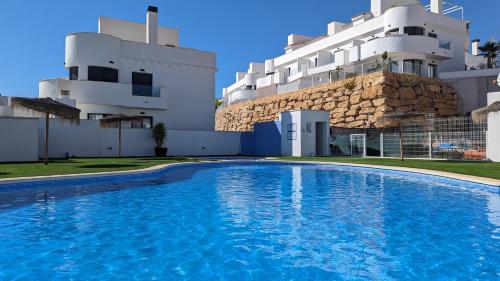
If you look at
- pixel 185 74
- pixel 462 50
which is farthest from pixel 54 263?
pixel 462 50

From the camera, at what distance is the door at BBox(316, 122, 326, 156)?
23.6 meters

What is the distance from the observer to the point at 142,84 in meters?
25.7

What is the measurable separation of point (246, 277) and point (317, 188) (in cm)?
673

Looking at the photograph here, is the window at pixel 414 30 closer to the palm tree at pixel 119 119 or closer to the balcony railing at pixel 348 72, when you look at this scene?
the balcony railing at pixel 348 72

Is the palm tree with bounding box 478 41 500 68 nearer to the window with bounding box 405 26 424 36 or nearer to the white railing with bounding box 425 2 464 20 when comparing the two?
the white railing with bounding box 425 2 464 20

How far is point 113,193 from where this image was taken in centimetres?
→ 898

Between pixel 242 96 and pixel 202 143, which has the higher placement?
pixel 242 96

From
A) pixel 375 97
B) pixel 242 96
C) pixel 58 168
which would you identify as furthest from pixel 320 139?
pixel 242 96

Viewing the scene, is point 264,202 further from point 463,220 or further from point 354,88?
point 354,88

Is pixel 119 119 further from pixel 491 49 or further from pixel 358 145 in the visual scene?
pixel 491 49

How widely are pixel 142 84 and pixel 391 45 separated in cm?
1918

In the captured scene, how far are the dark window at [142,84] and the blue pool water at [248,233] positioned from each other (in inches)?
615

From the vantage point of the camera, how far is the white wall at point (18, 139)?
1594 centimetres

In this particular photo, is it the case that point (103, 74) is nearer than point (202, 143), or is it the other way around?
point (103, 74)
